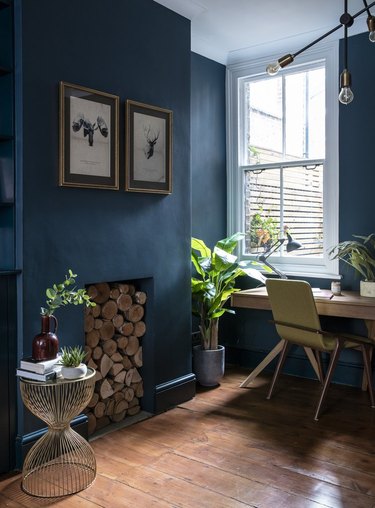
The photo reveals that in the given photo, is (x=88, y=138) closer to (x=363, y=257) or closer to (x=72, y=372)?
(x=72, y=372)

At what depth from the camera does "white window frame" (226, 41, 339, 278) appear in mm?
4395

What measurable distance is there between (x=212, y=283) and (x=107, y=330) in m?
1.07

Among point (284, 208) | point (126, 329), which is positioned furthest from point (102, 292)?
point (284, 208)

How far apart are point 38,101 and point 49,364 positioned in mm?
1380

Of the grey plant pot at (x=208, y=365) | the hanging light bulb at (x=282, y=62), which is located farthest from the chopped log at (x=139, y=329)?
the hanging light bulb at (x=282, y=62)

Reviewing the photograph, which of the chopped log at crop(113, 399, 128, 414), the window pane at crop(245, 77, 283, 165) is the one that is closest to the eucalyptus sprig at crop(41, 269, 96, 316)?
the chopped log at crop(113, 399, 128, 414)

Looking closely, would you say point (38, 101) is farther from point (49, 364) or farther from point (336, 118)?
point (336, 118)

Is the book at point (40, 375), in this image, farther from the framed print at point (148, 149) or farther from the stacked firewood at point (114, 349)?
the framed print at point (148, 149)

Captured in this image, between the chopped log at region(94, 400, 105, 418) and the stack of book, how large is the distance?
79 centimetres

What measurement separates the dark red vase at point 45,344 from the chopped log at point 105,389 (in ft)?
2.62

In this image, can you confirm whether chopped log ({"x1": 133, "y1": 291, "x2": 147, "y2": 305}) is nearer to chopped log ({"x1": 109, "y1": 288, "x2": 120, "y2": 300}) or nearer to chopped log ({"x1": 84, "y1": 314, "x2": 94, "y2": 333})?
chopped log ({"x1": 109, "y1": 288, "x2": 120, "y2": 300})

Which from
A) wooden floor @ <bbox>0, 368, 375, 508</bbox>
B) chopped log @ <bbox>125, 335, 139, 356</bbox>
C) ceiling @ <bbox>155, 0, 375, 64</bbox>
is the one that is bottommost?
wooden floor @ <bbox>0, 368, 375, 508</bbox>

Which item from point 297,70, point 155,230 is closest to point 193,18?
point 297,70

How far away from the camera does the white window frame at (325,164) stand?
4.39 metres
